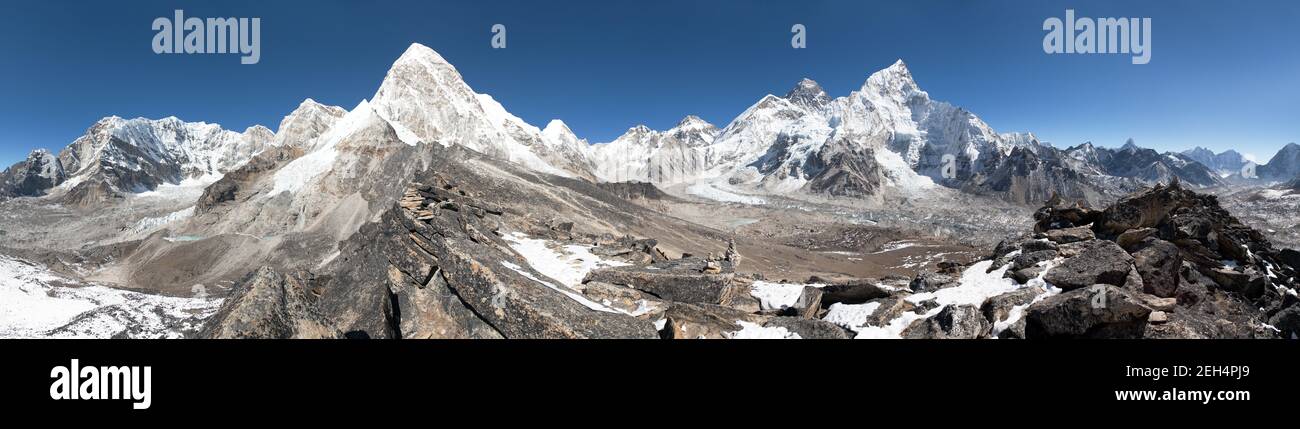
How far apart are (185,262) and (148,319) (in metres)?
56.9

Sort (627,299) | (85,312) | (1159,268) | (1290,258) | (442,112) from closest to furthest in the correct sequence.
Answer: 1. (1159,268)
2. (627,299)
3. (1290,258)
4. (85,312)
5. (442,112)

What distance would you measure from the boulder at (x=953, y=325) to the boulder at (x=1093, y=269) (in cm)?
302

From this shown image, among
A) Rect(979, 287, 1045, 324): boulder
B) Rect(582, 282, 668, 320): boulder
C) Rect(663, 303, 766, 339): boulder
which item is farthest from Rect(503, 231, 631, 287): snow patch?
Rect(979, 287, 1045, 324): boulder

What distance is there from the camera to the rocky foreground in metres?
10.3

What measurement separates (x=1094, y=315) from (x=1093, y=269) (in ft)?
14.4

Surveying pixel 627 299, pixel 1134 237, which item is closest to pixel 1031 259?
pixel 1134 237

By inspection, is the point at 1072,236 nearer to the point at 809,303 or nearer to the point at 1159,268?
the point at 1159,268

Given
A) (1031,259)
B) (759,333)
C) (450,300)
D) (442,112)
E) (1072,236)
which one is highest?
(442,112)

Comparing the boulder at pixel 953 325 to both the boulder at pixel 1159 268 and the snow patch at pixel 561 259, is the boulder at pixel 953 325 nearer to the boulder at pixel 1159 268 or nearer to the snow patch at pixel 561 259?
the boulder at pixel 1159 268

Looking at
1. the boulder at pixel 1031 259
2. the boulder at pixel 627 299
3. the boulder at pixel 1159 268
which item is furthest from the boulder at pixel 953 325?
the boulder at pixel 627 299

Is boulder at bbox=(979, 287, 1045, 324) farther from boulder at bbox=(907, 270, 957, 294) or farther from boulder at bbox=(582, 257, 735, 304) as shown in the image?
boulder at bbox=(582, 257, 735, 304)

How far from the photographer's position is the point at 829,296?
14953 millimetres

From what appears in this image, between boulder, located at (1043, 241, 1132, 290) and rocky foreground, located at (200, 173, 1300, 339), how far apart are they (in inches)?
1.6
